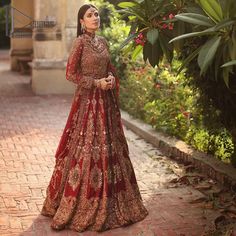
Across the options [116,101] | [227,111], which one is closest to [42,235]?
[116,101]

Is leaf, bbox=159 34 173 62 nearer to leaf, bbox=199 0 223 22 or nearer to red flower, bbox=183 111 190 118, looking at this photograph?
leaf, bbox=199 0 223 22

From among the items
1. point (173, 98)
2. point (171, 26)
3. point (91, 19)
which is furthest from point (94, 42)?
point (173, 98)

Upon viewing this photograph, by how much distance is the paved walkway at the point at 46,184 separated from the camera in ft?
15.6

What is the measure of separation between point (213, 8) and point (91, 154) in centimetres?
203

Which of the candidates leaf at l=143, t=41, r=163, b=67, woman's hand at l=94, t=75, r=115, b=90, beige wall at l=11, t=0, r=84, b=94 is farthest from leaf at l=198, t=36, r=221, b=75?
beige wall at l=11, t=0, r=84, b=94

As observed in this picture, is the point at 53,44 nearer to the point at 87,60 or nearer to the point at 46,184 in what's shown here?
the point at 46,184

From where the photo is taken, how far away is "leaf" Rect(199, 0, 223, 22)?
3.00 meters

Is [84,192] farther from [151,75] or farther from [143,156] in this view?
[151,75]

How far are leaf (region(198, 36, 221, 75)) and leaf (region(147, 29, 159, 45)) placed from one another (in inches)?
33.2

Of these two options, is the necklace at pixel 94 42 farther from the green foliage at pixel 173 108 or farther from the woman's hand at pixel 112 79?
the green foliage at pixel 173 108

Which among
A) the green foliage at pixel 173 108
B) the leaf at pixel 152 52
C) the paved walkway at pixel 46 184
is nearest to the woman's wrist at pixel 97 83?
the leaf at pixel 152 52

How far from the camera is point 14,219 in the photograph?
4930mm

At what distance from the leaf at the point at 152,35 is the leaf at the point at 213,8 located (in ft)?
2.64

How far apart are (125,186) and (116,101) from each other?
0.76m
